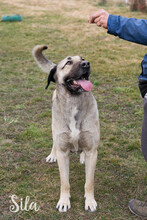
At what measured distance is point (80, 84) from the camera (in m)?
3.08

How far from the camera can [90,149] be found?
133 inches

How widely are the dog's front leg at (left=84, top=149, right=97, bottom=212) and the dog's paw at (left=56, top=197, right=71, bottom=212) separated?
0.70 feet

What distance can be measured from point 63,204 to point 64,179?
0.28 metres

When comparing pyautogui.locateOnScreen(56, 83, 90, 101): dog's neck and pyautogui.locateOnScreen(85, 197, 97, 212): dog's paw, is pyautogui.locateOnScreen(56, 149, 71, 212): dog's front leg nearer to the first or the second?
pyautogui.locateOnScreen(85, 197, 97, 212): dog's paw

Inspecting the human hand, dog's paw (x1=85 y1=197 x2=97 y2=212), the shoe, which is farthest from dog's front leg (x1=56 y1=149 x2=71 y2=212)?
the human hand

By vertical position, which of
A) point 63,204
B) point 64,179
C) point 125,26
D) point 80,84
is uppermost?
point 125,26

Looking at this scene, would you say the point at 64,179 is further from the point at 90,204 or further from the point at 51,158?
the point at 51,158

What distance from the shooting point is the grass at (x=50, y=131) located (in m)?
3.64

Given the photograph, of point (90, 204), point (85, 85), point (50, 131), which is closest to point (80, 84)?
point (85, 85)

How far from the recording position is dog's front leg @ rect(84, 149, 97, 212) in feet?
11.1

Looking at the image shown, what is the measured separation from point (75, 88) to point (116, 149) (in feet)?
5.87

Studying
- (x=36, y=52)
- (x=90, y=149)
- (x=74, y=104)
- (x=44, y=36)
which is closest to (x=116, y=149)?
(x=90, y=149)

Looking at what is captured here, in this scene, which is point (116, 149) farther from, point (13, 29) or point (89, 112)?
point (13, 29)

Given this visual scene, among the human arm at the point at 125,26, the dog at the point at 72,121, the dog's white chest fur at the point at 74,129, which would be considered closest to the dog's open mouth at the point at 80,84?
the dog at the point at 72,121
